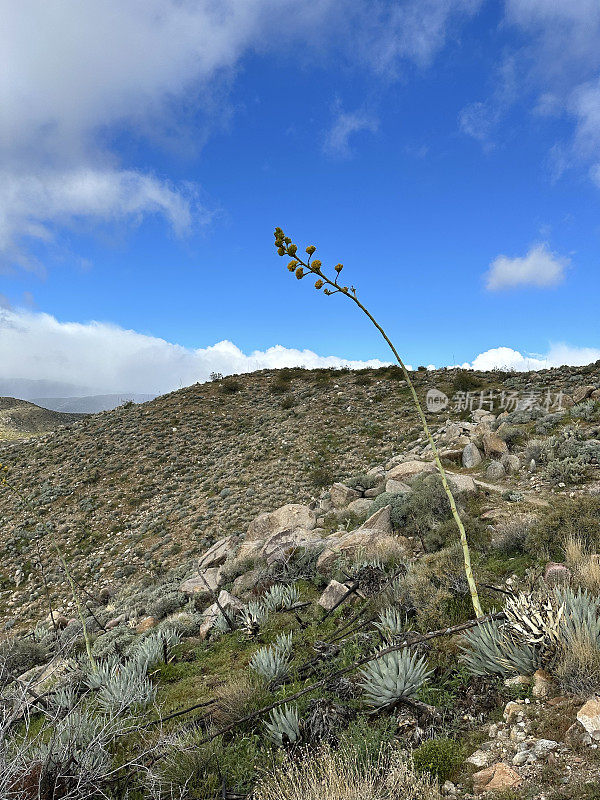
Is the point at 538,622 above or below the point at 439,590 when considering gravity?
above

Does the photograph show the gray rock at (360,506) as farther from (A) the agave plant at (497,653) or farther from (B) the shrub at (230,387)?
(B) the shrub at (230,387)

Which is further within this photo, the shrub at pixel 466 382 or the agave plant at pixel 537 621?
the shrub at pixel 466 382

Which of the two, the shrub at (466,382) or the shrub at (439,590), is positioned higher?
the shrub at (466,382)

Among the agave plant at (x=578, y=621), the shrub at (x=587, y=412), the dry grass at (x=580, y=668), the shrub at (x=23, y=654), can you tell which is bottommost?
the shrub at (x=23, y=654)

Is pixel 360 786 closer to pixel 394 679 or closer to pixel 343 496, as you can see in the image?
pixel 394 679

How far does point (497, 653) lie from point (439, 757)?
0.97 meters

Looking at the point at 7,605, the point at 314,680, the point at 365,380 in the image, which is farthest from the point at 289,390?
the point at 314,680

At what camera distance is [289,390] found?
31875 mm

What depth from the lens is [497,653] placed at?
3.33 m

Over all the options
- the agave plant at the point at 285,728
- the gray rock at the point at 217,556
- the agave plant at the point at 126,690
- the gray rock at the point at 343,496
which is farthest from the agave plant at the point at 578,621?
the gray rock at the point at 217,556

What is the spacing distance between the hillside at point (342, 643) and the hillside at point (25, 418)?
202ft

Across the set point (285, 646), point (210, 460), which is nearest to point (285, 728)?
point (285, 646)

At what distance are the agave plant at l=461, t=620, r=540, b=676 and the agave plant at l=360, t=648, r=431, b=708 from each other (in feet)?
1.45

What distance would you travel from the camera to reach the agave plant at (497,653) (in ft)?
10.5
